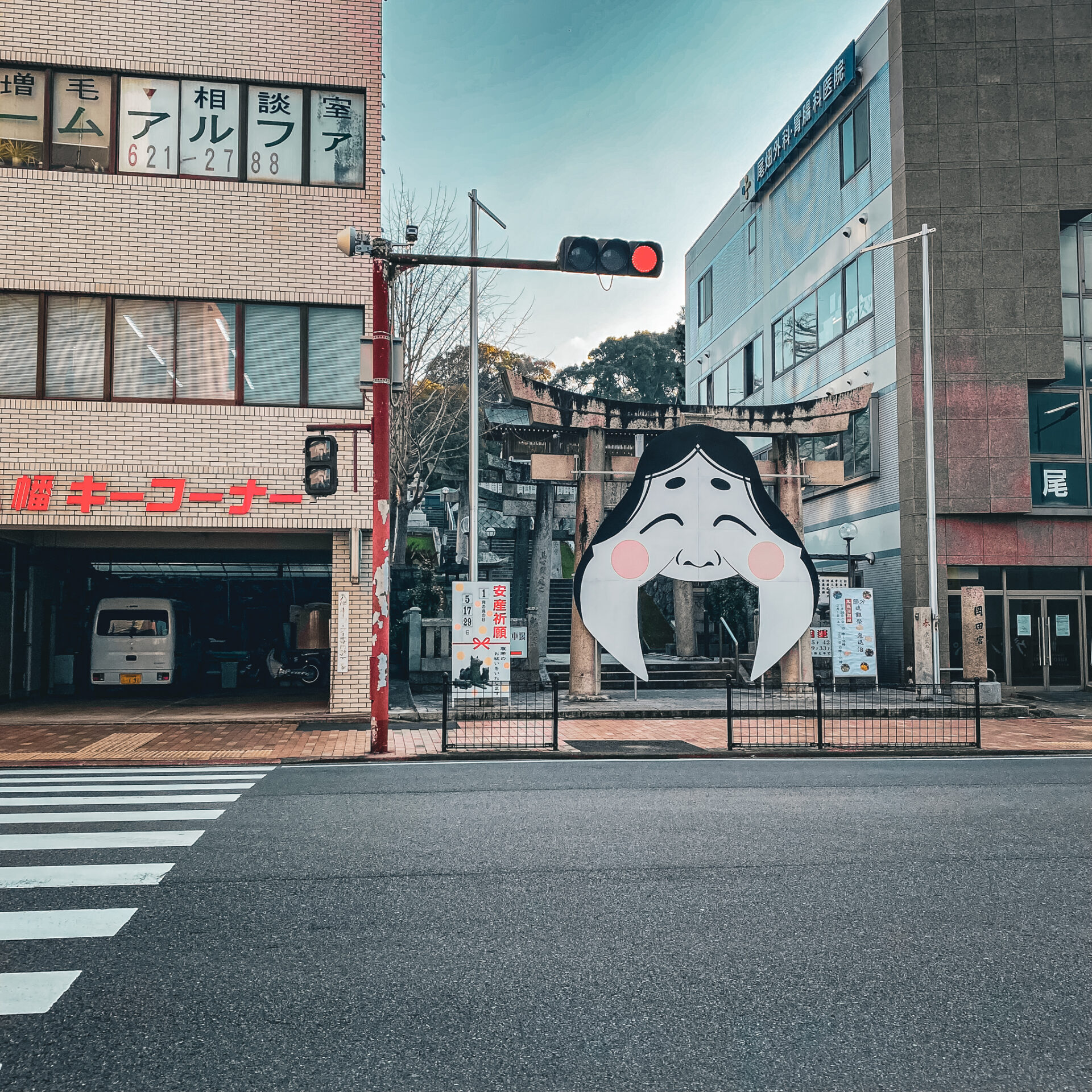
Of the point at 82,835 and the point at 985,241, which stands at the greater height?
the point at 985,241

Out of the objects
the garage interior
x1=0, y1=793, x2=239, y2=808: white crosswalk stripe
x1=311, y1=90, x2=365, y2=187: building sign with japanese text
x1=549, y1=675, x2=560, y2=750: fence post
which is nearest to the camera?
x1=0, y1=793, x2=239, y2=808: white crosswalk stripe

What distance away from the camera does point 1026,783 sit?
11.2 meters

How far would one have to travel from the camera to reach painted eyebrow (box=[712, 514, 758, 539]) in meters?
19.7

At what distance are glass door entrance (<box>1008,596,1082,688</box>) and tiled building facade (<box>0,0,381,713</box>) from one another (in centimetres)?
1589

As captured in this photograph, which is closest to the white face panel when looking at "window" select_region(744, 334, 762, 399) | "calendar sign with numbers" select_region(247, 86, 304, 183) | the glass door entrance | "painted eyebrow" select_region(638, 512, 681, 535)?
"painted eyebrow" select_region(638, 512, 681, 535)

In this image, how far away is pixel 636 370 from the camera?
199 ft

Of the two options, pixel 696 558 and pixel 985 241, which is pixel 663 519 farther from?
pixel 985 241

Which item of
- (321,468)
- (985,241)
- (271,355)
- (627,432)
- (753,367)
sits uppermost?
(985,241)

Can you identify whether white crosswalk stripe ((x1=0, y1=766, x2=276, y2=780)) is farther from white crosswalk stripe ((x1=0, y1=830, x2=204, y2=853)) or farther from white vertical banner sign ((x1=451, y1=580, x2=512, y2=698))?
white vertical banner sign ((x1=451, y1=580, x2=512, y2=698))

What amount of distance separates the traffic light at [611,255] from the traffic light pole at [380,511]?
3317 millimetres

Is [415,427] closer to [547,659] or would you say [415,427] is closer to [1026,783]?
[547,659]

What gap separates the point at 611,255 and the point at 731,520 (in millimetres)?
9107

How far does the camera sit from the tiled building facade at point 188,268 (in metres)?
17.4

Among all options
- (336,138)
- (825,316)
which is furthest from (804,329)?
(336,138)
